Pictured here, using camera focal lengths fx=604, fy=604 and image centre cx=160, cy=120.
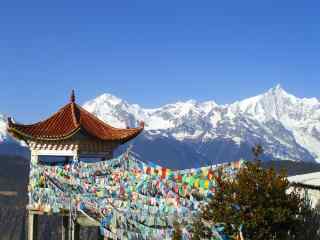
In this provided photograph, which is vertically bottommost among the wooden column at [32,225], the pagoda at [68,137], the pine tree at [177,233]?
the pine tree at [177,233]

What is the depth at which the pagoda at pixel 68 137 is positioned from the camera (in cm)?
3753

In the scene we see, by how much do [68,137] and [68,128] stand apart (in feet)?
7.06

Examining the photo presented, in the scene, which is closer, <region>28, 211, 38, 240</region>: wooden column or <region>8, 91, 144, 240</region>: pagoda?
<region>28, 211, 38, 240</region>: wooden column

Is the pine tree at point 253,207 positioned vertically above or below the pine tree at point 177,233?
above

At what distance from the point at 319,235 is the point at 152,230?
909 cm

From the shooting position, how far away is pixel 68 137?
37281mm

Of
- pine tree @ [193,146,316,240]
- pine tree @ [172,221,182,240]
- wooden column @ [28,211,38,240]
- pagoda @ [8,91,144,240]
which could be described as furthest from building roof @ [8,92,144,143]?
pine tree @ [172,221,182,240]

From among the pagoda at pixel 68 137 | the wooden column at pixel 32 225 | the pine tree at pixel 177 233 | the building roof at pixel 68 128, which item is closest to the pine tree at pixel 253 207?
the pine tree at pixel 177 233

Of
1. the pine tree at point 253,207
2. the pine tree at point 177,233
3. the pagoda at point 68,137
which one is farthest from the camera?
the pagoda at point 68,137

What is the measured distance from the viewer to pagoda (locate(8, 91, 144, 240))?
Result: 3753 centimetres

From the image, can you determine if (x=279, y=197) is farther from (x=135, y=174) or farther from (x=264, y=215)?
(x=135, y=174)

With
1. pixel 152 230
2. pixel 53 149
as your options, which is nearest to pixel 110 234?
pixel 152 230

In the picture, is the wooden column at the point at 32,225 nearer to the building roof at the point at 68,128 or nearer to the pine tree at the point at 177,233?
the building roof at the point at 68,128

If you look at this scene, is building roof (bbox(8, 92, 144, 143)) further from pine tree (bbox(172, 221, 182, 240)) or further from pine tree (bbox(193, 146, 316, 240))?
pine tree (bbox(172, 221, 182, 240))
